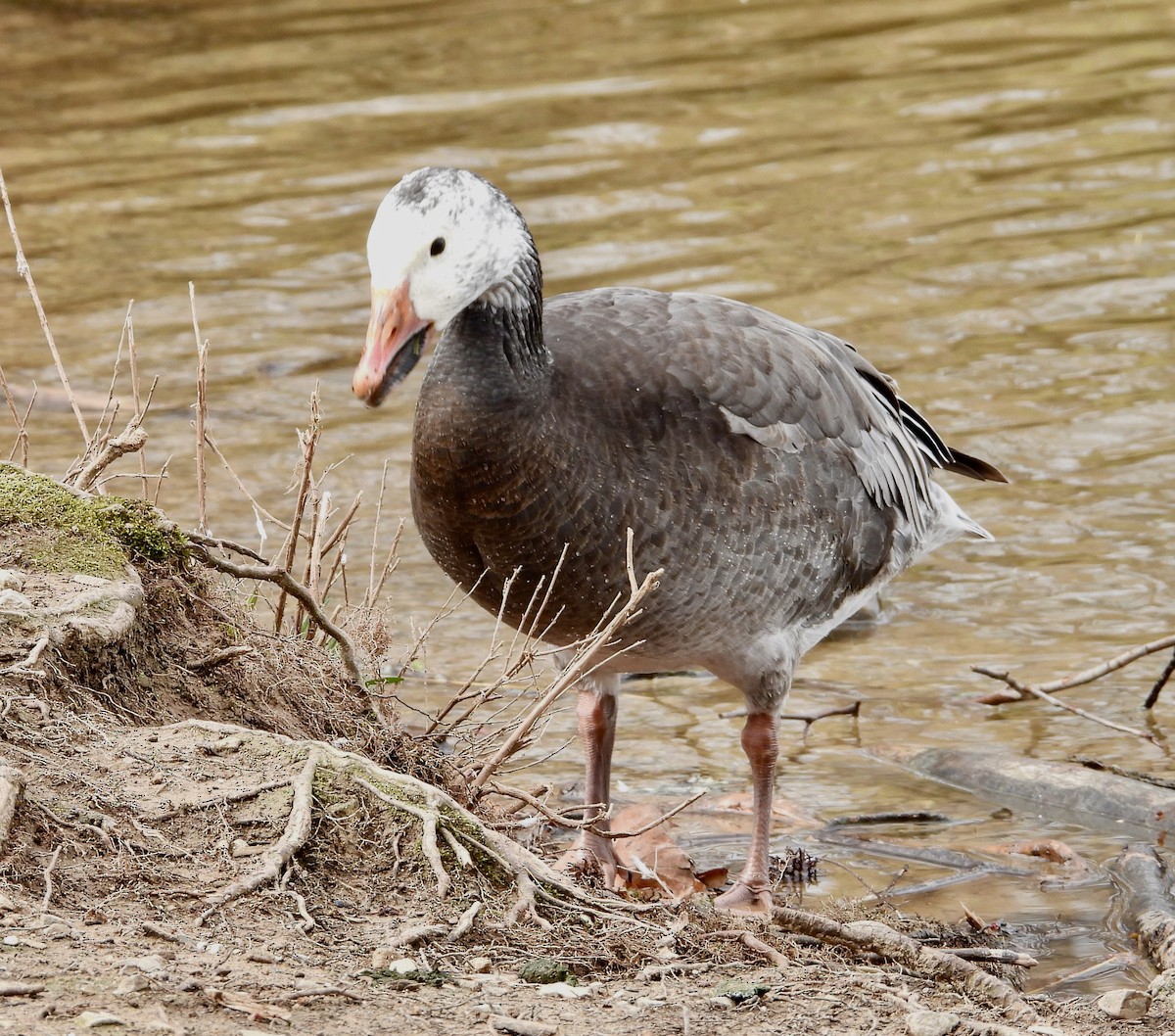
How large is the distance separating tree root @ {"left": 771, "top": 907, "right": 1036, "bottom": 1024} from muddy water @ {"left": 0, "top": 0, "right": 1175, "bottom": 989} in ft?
2.17

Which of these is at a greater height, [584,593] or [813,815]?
[584,593]

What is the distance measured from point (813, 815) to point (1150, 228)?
7.74 m

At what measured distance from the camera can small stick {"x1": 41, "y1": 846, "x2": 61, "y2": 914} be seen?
3.44m

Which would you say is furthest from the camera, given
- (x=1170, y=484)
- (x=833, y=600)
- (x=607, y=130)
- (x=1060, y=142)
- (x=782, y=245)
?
(x=607, y=130)

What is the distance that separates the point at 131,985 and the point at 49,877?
0.39 metres

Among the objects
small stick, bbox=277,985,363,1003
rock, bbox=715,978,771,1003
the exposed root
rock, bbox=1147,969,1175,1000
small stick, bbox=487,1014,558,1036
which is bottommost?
rock, bbox=1147,969,1175,1000

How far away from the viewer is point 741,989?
3.72m

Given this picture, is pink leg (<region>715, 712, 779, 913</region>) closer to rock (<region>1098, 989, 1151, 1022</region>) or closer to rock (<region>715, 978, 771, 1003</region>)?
rock (<region>1098, 989, 1151, 1022</region>)

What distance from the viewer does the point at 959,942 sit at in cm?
500

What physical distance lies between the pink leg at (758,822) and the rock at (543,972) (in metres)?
1.59

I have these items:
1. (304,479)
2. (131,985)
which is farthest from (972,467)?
(131,985)

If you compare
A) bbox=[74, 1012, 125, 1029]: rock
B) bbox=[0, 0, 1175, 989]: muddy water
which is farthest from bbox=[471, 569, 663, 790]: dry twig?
bbox=[0, 0, 1175, 989]: muddy water

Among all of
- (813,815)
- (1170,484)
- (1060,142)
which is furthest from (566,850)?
(1060,142)

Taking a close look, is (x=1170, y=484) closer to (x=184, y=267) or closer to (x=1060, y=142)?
(x=1060, y=142)
